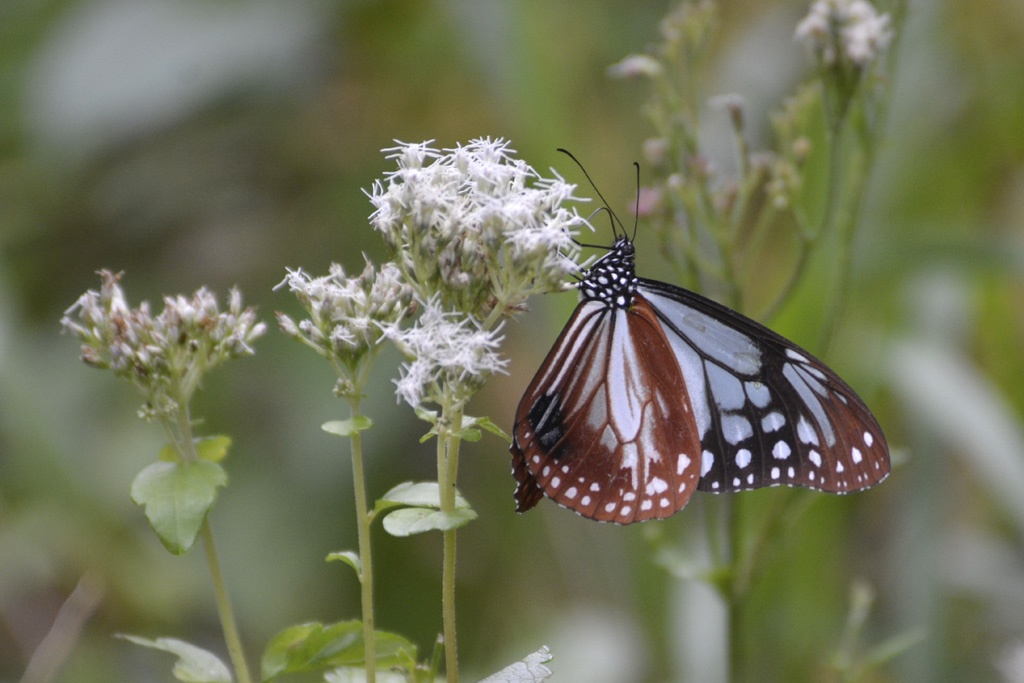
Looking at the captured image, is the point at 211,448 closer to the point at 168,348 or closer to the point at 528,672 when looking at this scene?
the point at 168,348

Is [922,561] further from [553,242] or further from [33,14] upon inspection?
[33,14]

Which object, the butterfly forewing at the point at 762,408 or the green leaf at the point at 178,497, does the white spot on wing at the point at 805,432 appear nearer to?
the butterfly forewing at the point at 762,408

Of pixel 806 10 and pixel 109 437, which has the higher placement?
pixel 806 10

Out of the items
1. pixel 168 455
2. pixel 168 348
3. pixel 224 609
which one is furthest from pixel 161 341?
pixel 224 609

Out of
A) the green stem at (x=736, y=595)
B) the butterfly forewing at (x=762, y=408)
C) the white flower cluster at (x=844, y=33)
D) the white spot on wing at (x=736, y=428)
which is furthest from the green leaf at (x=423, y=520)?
the white flower cluster at (x=844, y=33)

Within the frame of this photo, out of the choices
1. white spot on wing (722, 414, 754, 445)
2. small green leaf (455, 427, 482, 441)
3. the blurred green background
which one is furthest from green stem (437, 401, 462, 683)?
the blurred green background

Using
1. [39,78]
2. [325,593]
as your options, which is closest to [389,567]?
[325,593]

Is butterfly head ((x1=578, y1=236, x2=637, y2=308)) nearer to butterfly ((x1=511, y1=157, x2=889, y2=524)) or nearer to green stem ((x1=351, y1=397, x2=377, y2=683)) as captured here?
butterfly ((x1=511, y1=157, x2=889, y2=524))
